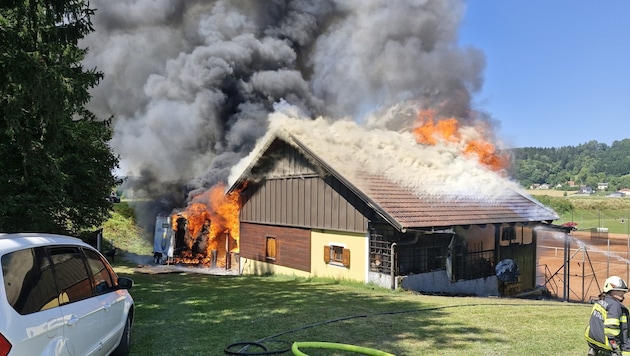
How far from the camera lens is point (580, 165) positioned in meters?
118

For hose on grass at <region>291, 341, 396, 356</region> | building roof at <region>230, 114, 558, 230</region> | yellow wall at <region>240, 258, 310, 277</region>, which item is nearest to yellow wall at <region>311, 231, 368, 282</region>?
yellow wall at <region>240, 258, 310, 277</region>

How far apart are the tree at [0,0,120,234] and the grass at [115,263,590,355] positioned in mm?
4122

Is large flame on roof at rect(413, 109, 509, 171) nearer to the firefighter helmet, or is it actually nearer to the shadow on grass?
the shadow on grass

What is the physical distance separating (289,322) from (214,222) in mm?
16915

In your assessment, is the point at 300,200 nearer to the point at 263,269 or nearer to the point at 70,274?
the point at 263,269

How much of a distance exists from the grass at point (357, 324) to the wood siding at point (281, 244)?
5.83 metres

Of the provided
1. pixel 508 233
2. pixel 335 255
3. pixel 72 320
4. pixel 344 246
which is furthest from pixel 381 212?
pixel 72 320

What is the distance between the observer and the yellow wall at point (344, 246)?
1532 cm

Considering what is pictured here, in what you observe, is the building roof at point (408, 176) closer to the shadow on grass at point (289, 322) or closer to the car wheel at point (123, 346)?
the shadow on grass at point (289, 322)

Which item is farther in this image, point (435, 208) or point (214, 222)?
point (214, 222)

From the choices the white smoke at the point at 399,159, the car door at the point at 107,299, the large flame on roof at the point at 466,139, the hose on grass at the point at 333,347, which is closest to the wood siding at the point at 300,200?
the white smoke at the point at 399,159

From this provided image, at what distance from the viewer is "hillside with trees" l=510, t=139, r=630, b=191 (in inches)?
3868

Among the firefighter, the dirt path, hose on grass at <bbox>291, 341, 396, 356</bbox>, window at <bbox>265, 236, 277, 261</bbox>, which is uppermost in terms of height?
the firefighter

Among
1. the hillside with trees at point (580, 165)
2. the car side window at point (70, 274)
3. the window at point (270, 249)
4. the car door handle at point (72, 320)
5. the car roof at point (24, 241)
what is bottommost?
the window at point (270, 249)
